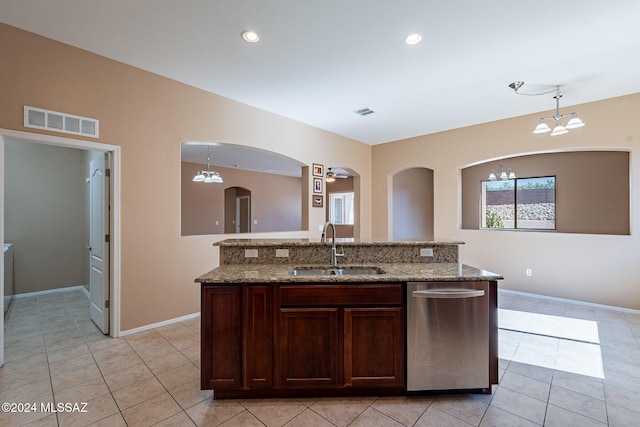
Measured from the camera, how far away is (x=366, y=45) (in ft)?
9.32

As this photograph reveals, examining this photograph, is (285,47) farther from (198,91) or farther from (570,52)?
(570,52)

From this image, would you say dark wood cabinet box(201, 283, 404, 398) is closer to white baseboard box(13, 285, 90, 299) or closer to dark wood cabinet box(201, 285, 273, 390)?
dark wood cabinet box(201, 285, 273, 390)

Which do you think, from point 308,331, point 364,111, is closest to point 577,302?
point 364,111

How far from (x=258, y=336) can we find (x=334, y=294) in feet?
1.99

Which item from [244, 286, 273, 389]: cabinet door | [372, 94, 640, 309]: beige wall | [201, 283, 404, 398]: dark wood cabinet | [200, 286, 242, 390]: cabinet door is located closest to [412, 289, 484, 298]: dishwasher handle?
[201, 283, 404, 398]: dark wood cabinet

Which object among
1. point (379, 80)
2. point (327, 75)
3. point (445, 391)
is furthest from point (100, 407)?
point (379, 80)

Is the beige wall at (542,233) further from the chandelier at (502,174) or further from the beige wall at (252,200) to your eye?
the beige wall at (252,200)

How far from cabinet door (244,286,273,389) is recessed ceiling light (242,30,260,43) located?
228 cm

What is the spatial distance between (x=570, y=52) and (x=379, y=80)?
6.31 ft

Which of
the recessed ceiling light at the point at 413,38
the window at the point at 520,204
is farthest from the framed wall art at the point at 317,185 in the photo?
the window at the point at 520,204

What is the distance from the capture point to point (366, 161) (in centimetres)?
662

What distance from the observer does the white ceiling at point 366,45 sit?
2344mm

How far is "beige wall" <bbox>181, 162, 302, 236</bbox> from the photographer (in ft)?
26.3

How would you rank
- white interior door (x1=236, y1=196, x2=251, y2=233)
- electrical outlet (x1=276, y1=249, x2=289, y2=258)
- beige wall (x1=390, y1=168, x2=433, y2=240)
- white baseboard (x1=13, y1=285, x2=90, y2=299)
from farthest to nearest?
white interior door (x1=236, y1=196, x2=251, y2=233) < beige wall (x1=390, y1=168, x2=433, y2=240) < white baseboard (x1=13, y1=285, x2=90, y2=299) < electrical outlet (x1=276, y1=249, x2=289, y2=258)
